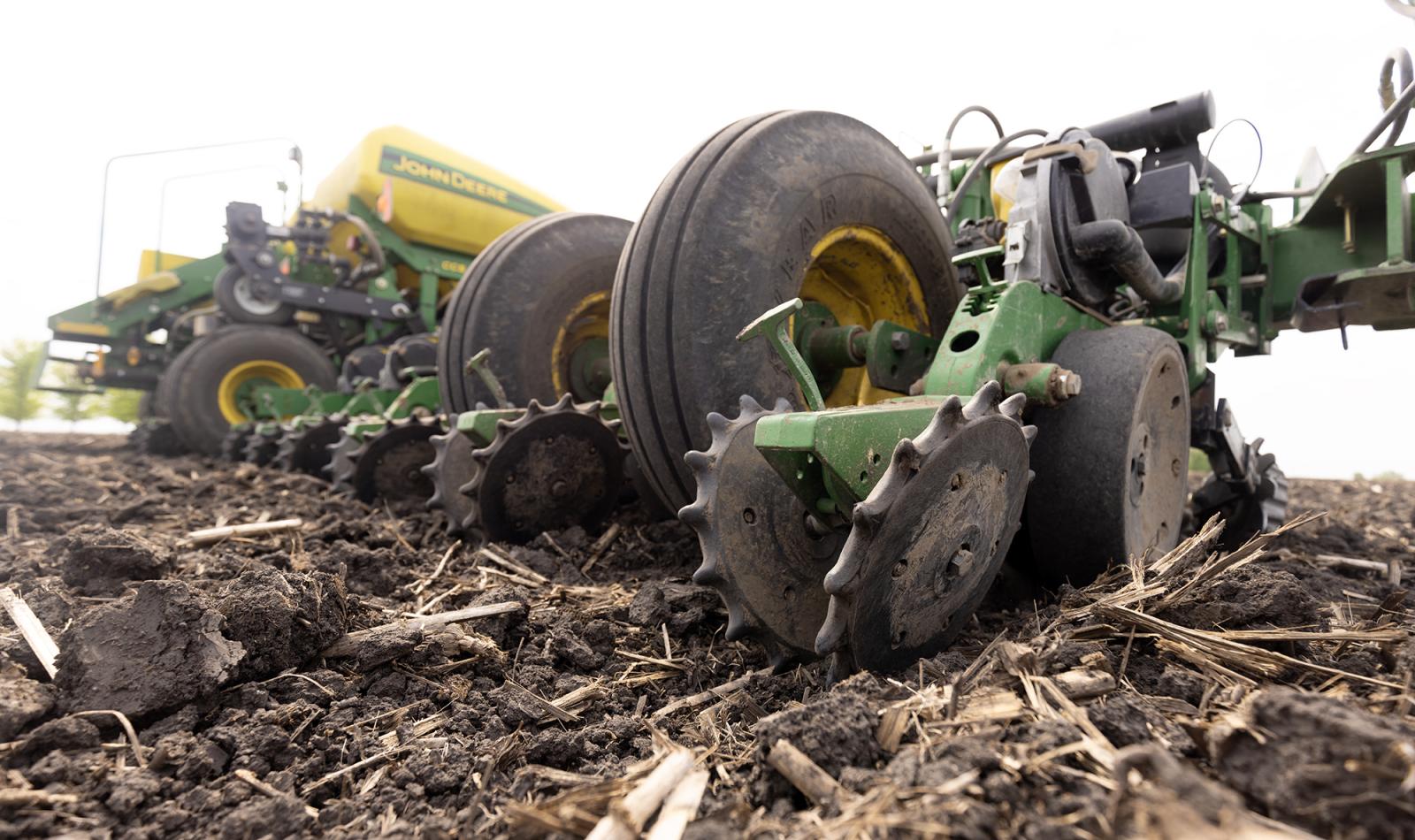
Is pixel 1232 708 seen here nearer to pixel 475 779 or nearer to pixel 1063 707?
pixel 1063 707

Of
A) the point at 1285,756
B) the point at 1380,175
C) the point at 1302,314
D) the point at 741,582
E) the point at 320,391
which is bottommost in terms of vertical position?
the point at 320,391

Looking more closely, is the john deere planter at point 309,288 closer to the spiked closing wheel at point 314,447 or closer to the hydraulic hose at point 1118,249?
the spiked closing wheel at point 314,447

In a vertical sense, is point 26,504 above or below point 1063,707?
below

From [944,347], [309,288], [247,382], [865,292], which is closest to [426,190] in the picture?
[309,288]

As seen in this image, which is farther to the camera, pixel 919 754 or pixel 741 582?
pixel 741 582

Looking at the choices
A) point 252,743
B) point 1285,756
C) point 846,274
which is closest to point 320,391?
point 846,274

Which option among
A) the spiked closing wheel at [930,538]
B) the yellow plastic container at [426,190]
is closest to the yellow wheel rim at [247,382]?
the yellow plastic container at [426,190]

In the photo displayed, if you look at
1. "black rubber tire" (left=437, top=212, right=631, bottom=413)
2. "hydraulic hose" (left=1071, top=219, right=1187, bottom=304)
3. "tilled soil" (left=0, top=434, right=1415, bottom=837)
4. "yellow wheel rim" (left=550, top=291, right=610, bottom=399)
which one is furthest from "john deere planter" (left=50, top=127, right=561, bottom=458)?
"hydraulic hose" (left=1071, top=219, right=1187, bottom=304)

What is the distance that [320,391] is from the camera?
24.0 ft

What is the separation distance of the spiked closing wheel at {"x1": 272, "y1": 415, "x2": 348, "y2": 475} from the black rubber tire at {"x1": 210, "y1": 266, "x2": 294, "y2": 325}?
3466mm

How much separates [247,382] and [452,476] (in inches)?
228

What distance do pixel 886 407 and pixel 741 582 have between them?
0.46 meters

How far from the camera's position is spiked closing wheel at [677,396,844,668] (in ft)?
5.39

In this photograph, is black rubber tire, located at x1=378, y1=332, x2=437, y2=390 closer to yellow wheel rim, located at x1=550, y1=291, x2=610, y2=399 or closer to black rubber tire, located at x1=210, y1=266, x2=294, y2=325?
yellow wheel rim, located at x1=550, y1=291, x2=610, y2=399
